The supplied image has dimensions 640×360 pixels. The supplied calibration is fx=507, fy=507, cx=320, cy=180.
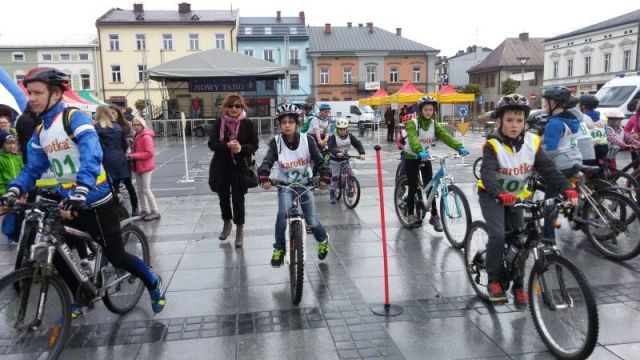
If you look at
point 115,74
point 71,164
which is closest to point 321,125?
point 71,164

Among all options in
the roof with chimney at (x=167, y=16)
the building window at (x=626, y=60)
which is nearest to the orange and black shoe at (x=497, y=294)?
the building window at (x=626, y=60)

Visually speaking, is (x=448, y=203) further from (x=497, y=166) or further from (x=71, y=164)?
(x=71, y=164)

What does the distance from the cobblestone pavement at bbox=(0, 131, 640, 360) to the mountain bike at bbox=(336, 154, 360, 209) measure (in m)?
1.67

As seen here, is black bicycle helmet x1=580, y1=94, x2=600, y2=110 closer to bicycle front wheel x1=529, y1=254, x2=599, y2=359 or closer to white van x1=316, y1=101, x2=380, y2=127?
bicycle front wheel x1=529, y1=254, x2=599, y2=359

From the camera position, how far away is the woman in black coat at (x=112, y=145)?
7469 millimetres

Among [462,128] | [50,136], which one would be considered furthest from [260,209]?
[462,128]

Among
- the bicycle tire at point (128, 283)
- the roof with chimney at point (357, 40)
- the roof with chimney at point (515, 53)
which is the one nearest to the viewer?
the bicycle tire at point (128, 283)

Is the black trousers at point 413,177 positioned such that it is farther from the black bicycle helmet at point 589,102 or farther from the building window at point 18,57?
the building window at point 18,57

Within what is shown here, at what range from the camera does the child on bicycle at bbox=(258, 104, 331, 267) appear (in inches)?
200

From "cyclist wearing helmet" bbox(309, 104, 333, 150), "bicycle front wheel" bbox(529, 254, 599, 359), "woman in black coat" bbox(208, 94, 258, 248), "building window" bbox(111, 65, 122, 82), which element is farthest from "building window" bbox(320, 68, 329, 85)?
"bicycle front wheel" bbox(529, 254, 599, 359)

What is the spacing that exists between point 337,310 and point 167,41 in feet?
165

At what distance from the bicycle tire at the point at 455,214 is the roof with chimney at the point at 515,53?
62707 millimetres

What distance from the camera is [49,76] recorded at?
3.55 meters

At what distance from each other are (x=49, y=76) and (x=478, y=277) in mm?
3836
